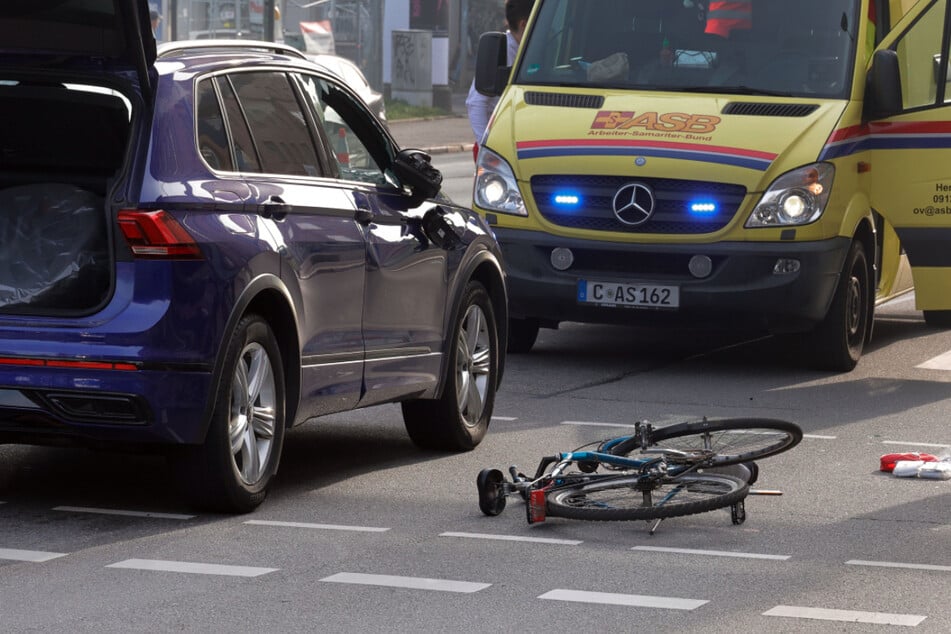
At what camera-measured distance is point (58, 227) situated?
25.8 ft

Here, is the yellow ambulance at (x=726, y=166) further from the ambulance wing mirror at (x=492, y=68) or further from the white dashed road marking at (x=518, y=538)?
the white dashed road marking at (x=518, y=538)

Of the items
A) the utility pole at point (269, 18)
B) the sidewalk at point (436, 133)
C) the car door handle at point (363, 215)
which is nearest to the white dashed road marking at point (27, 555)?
the car door handle at point (363, 215)

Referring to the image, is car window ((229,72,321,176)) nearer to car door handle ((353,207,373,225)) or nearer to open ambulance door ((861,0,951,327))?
car door handle ((353,207,373,225))

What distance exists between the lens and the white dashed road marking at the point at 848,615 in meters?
5.91

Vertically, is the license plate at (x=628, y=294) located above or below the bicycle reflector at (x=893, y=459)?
above

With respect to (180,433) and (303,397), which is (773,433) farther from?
(180,433)

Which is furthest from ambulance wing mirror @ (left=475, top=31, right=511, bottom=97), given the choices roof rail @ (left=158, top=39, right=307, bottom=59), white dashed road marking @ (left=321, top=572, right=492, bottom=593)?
white dashed road marking @ (left=321, top=572, right=492, bottom=593)

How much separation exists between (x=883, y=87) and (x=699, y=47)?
115 cm

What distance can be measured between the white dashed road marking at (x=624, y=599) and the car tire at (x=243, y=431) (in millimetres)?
1572

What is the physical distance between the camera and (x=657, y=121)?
12164mm

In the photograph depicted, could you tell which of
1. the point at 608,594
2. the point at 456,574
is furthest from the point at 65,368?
the point at 608,594

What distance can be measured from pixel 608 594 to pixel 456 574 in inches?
21.0

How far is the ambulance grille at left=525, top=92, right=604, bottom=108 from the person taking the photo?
41.1ft

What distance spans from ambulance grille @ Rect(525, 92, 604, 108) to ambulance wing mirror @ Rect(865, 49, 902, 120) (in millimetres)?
1559
